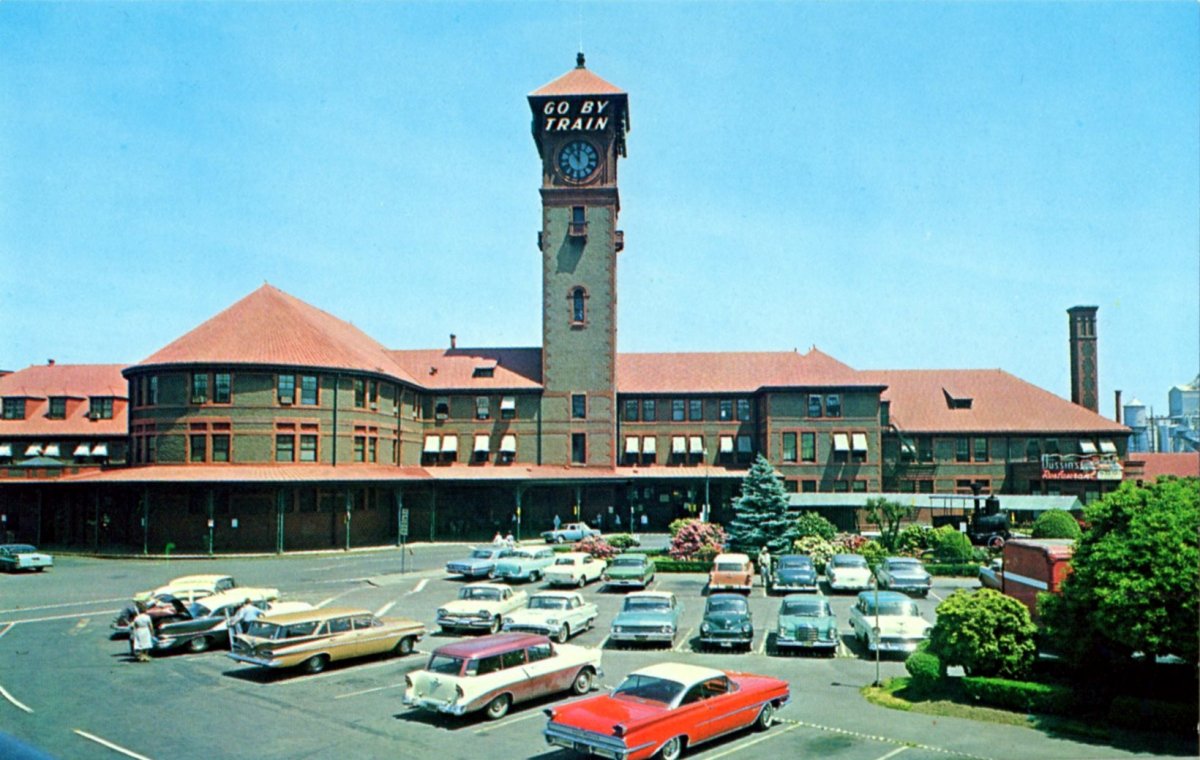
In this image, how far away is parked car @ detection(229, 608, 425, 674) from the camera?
20812mm

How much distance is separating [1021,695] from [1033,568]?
528 centimetres

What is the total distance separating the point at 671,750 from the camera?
48.8 ft

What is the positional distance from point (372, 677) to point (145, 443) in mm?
35835

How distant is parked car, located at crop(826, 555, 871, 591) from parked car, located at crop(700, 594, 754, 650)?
10.5 metres

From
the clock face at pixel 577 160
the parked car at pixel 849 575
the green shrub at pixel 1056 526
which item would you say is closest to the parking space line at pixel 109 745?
the parked car at pixel 849 575

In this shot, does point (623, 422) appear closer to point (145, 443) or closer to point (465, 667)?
point (145, 443)

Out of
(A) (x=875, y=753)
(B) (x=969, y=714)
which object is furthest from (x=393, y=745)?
(B) (x=969, y=714)

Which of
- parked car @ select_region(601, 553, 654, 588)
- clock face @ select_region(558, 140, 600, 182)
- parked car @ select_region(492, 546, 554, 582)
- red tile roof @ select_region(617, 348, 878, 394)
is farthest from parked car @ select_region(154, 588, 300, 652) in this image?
clock face @ select_region(558, 140, 600, 182)

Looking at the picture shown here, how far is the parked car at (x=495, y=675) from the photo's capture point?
17.2 m

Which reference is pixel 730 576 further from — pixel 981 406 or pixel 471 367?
pixel 981 406

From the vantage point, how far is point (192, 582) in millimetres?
29469

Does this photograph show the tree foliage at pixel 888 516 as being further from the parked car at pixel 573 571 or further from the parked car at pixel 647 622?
the parked car at pixel 647 622

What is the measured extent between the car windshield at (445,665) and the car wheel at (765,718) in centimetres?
564

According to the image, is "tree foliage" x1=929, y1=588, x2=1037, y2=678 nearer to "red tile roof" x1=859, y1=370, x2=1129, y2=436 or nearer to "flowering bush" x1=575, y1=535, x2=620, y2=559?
"flowering bush" x1=575, y1=535, x2=620, y2=559
